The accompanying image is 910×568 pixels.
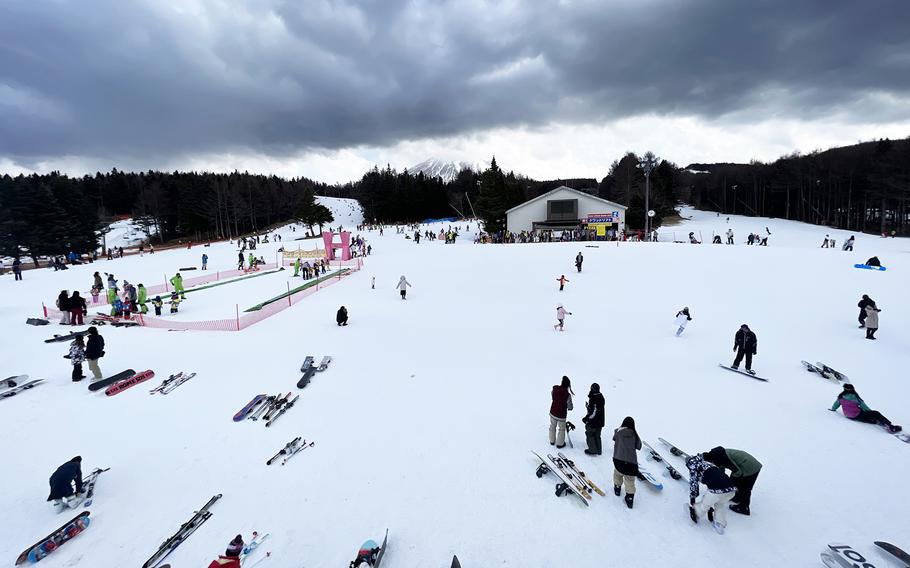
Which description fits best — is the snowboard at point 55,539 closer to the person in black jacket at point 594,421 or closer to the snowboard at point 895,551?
the person in black jacket at point 594,421

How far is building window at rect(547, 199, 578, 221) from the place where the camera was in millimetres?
49812

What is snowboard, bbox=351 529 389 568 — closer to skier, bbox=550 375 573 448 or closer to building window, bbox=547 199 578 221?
skier, bbox=550 375 573 448

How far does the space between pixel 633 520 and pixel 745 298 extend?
63.8 ft

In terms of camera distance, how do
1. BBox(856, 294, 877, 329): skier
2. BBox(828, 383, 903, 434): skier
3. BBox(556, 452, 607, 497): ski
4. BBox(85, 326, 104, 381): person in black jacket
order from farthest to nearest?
BBox(856, 294, 877, 329): skier < BBox(85, 326, 104, 381): person in black jacket < BBox(828, 383, 903, 434): skier < BBox(556, 452, 607, 497): ski

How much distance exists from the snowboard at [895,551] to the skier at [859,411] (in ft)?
15.4

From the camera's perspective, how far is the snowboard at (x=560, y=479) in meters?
6.32

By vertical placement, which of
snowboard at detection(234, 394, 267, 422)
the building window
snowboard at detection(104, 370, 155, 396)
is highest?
the building window

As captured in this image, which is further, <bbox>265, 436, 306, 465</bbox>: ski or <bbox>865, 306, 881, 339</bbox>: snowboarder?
<bbox>865, 306, 881, 339</bbox>: snowboarder

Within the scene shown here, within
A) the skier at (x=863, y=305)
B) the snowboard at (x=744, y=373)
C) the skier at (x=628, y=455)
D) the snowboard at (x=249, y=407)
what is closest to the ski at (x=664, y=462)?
the skier at (x=628, y=455)

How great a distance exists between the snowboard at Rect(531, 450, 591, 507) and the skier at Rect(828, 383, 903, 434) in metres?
7.48

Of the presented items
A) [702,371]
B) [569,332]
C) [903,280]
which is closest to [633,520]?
[702,371]

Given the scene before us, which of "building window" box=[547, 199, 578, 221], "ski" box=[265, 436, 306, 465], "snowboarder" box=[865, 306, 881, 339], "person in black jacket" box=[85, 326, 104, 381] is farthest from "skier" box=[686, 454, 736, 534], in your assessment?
"building window" box=[547, 199, 578, 221]

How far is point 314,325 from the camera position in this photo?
17328 mm

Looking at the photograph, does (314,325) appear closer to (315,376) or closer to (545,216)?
(315,376)
